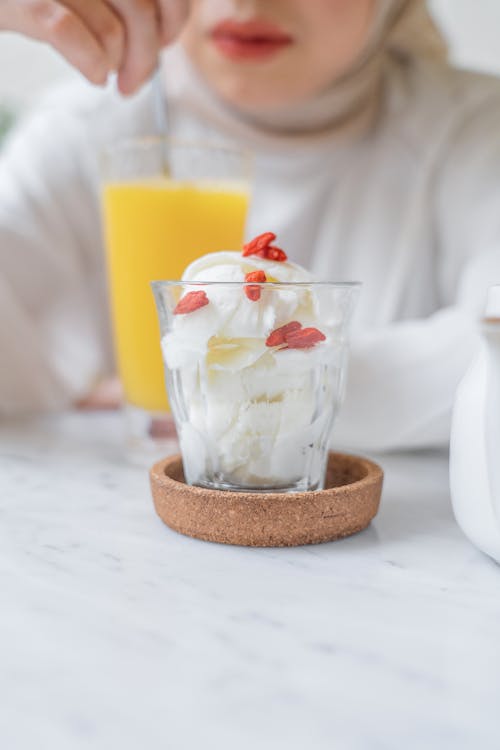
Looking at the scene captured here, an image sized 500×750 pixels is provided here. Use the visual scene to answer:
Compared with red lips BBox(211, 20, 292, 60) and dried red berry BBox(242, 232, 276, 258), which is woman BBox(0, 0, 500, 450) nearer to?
red lips BBox(211, 20, 292, 60)

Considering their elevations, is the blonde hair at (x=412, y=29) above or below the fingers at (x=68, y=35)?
above

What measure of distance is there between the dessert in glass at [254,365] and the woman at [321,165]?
54 centimetres

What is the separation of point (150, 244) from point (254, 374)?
347 millimetres

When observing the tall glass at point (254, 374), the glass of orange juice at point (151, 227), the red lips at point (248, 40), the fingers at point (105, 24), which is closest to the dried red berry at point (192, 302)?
the tall glass at point (254, 374)

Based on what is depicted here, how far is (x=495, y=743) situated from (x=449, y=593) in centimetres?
13

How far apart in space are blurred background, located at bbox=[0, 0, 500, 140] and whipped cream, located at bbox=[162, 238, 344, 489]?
186 centimetres

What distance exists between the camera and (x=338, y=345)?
0.49 meters

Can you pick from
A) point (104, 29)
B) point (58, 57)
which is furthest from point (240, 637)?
point (58, 57)

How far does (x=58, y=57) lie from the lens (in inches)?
91.4

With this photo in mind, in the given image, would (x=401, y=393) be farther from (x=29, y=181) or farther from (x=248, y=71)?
(x=29, y=181)

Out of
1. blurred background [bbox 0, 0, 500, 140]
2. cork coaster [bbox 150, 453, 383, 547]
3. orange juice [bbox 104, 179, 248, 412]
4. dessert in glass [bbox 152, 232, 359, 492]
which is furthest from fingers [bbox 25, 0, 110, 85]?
blurred background [bbox 0, 0, 500, 140]

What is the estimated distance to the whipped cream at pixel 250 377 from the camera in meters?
0.46

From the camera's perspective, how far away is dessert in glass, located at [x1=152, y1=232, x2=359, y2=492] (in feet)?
1.49

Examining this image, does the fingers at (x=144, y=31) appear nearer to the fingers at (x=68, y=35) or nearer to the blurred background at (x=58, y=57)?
the fingers at (x=68, y=35)
